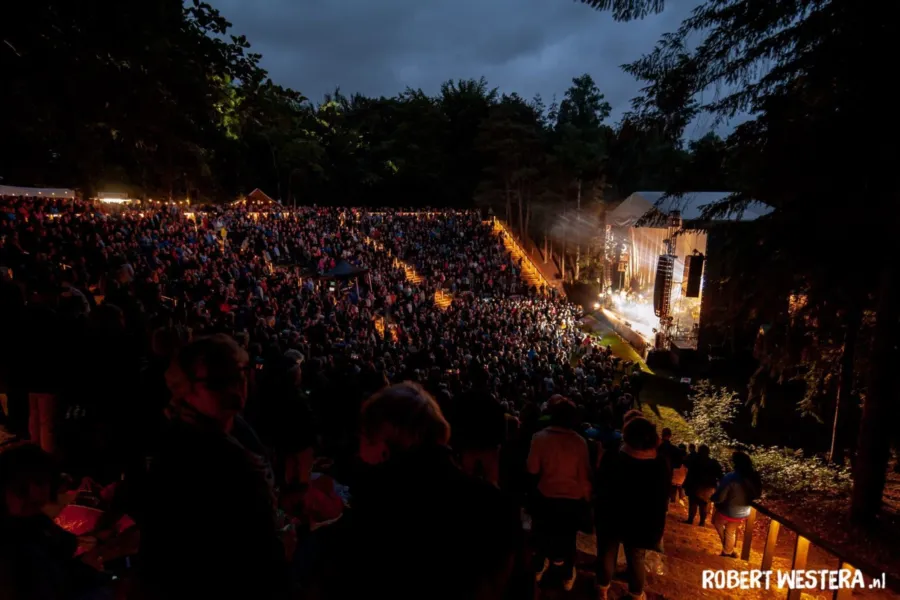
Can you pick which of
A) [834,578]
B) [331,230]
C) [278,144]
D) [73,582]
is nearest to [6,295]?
[73,582]

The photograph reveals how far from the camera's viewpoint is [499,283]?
83.5 feet

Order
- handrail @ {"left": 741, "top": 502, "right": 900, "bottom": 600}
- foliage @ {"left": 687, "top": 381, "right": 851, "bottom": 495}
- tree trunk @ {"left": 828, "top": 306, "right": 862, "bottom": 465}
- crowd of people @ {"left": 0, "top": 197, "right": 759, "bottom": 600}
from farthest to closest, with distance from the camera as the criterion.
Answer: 1. foliage @ {"left": 687, "top": 381, "right": 851, "bottom": 495}
2. tree trunk @ {"left": 828, "top": 306, "right": 862, "bottom": 465}
3. handrail @ {"left": 741, "top": 502, "right": 900, "bottom": 600}
4. crowd of people @ {"left": 0, "top": 197, "right": 759, "bottom": 600}

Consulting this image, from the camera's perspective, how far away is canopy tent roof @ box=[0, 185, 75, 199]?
2011 centimetres

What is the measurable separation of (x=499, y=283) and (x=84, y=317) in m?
22.3

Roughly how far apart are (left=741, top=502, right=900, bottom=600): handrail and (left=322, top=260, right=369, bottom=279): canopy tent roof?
50.2ft

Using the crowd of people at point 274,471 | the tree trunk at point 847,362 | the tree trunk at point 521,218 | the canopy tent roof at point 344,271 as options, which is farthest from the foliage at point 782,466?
the tree trunk at point 521,218

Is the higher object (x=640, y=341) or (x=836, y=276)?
(x=836, y=276)

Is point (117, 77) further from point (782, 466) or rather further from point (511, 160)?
point (511, 160)

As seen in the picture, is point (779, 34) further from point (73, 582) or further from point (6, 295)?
point (6, 295)

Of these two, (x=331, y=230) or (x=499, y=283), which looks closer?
(x=331, y=230)

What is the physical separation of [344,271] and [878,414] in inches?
612

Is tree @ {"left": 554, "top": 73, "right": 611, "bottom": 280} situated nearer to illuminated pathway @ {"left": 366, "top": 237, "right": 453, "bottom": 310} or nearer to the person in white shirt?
illuminated pathway @ {"left": 366, "top": 237, "right": 453, "bottom": 310}

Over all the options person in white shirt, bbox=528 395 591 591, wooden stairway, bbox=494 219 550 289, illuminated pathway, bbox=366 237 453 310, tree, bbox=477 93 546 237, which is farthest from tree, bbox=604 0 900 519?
tree, bbox=477 93 546 237

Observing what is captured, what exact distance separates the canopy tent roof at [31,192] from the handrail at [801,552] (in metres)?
24.3
